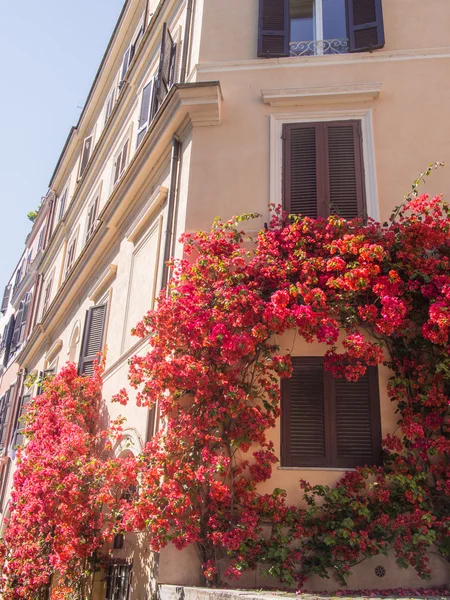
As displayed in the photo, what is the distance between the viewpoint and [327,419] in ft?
25.3

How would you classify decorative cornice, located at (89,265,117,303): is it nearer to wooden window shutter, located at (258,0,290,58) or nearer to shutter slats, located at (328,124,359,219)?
wooden window shutter, located at (258,0,290,58)

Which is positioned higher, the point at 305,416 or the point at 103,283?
the point at 103,283

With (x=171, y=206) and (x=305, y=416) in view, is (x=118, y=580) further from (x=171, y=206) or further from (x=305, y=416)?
(x=171, y=206)

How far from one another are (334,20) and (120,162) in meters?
5.92

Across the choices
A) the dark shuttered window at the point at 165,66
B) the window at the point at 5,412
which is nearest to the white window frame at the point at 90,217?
the dark shuttered window at the point at 165,66

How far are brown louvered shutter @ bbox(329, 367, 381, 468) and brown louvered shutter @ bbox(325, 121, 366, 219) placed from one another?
7.72 feet

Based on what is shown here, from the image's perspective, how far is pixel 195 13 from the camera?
11.3 m

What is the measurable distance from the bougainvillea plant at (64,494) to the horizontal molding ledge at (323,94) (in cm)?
554

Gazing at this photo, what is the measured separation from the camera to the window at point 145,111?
12617 mm

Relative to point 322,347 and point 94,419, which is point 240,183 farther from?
point 94,419

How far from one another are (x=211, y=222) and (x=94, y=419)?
4.37 meters

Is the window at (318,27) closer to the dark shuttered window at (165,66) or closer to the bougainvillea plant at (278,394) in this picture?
the dark shuttered window at (165,66)

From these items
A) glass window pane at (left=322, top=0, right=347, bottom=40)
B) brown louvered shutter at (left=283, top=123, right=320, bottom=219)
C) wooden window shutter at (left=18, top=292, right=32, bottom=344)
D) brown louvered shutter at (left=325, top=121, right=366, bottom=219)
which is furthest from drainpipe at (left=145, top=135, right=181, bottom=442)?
wooden window shutter at (left=18, top=292, right=32, bottom=344)

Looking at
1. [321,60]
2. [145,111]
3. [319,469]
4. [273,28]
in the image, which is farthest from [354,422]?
[145,111]
